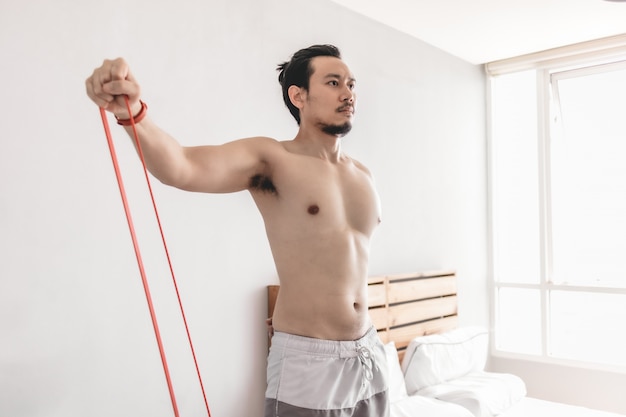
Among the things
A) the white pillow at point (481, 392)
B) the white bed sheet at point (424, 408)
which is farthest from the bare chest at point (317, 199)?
the white pillow at point (481, 392)

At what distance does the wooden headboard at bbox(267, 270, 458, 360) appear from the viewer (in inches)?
113

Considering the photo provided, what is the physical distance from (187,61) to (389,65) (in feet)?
4.48

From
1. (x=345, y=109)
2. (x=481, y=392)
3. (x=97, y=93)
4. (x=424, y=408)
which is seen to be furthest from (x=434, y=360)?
(x=97, y=93)

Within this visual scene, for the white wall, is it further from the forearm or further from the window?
the window

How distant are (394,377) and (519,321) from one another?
1.68m

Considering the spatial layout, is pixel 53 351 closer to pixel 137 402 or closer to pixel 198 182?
pixel 137 402

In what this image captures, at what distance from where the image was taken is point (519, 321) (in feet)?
13.1

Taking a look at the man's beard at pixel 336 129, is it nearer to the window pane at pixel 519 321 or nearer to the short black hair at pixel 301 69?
the short black hair at pixel 301 69

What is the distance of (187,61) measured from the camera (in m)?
2.20

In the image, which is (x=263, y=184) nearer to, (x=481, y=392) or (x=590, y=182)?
(x=481, y=392)

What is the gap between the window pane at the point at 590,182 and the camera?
12.0 feet

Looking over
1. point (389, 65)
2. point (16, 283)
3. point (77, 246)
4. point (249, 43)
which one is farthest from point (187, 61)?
point (389, 65)

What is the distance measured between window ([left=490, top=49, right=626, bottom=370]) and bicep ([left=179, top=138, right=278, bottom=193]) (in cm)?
300

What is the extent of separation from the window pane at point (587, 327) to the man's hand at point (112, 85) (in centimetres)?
350
